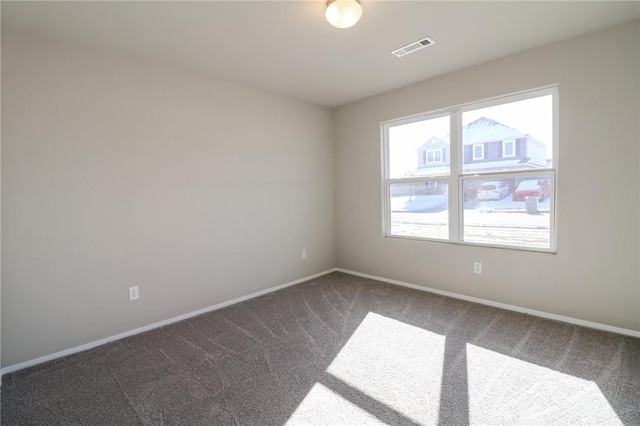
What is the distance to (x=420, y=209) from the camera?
379 cm

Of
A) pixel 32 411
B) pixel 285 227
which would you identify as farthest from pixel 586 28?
pixel 32 411

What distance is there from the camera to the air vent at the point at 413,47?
258 centimetres

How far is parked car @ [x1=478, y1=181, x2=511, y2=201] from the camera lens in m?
3.09

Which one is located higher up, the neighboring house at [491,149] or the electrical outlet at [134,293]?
the neighboring house at [491,149]

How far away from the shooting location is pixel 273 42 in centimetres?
252

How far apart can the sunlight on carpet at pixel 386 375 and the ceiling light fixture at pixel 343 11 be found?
7.88 ft

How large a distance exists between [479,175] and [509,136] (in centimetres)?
47

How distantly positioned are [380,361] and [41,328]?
8.53ft

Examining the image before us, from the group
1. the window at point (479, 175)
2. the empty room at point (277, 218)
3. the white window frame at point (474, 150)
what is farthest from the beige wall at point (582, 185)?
the white window frame at point (474, 150)

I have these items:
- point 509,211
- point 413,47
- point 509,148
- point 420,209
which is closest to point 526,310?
point 509,211

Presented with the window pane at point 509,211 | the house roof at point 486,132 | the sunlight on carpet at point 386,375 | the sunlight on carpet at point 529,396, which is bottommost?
the sunlight on carpet at point 529,396

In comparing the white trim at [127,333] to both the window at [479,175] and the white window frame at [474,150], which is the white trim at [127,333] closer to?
the window at [479,175]

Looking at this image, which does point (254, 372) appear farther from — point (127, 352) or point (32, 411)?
point (32, 411)

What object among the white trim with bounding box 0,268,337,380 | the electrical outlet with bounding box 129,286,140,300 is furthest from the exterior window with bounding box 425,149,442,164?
the electrical outlet with bounding box 129,286,140,300
